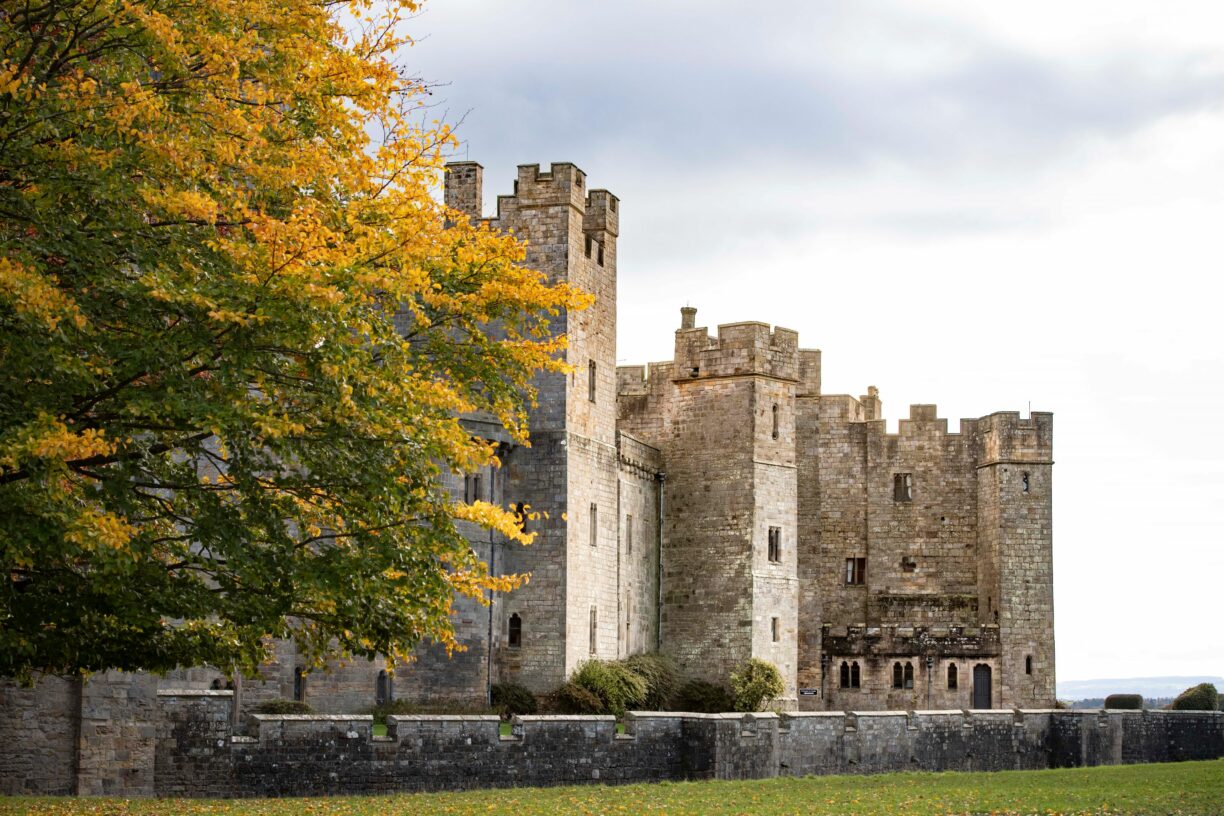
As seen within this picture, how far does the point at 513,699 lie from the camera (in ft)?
127

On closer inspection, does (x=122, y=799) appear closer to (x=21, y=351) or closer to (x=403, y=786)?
(x=403, y=786)

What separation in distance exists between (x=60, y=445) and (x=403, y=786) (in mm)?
12709

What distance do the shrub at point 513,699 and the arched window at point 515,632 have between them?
1171 mm

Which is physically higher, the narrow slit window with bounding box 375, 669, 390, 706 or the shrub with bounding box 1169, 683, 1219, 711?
the narrow slit window with bounding box 375, 669, 390, 706

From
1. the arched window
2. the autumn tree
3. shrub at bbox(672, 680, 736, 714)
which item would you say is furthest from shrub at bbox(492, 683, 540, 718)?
the autumn tree

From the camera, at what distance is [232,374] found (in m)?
15.4

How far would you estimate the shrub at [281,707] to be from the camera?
3105cm

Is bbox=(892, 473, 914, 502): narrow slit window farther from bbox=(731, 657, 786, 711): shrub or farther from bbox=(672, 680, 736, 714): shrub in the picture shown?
bbox=(672, 680, 736, 714): shrub

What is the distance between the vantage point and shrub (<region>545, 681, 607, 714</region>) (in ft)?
127

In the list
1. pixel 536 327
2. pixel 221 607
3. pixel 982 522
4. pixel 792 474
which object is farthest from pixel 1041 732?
pixel 221 607

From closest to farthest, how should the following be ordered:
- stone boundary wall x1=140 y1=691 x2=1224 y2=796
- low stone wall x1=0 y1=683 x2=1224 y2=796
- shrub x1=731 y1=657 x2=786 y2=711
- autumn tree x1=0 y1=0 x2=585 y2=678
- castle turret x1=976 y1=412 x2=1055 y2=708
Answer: autumn tree x1=0 y1=0 x2=585 y2=678
low stone wall x1=0 y1=683 x2=1224 y2=796
stone boundary wall x1=140 y1=691 x2=1224 y2=796
shrub x1=731 y1=657 x2=786 y2=711
castle turret x1=976 y1=412 x2=1055 y2=708

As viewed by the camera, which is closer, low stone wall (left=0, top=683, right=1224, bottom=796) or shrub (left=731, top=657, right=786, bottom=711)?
low stone wall (left=0, top=683, right=1224, bottom=796)

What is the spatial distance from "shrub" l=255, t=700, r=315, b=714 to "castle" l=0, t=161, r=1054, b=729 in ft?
1.74

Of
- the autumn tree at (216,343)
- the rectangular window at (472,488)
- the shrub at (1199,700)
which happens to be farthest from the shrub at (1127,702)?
the autumn tree at (216,343)
